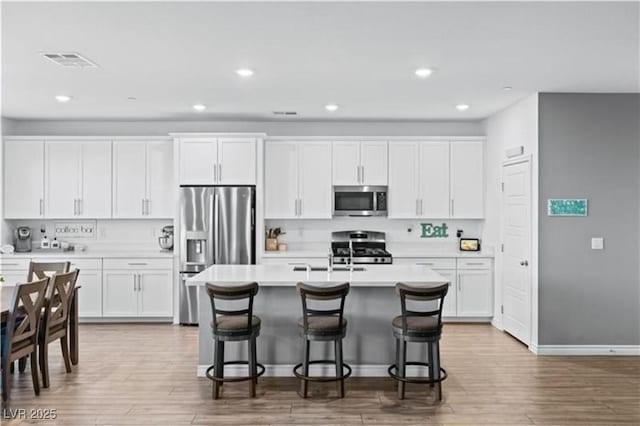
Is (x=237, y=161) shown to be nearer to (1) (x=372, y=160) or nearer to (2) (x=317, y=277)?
(1) (x=372, y=160)

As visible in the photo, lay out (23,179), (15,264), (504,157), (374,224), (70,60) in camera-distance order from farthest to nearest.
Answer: (374,224), (23,179), (15,264), (504,157), (70,60)

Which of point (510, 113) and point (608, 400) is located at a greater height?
point (510, 113)

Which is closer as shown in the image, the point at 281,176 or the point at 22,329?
the point at 22,329

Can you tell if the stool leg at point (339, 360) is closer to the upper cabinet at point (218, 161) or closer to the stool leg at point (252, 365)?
the stool leg at point (252, 365)

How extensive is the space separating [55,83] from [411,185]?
446cm

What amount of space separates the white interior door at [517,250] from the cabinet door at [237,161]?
10.6 feet

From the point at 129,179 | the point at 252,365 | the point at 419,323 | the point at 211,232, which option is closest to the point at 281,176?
the point at 211,232

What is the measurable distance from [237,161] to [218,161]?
0.25 metres

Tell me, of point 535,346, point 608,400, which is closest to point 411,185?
point 535,346

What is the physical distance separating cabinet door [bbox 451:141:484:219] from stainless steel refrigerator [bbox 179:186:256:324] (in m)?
2.80

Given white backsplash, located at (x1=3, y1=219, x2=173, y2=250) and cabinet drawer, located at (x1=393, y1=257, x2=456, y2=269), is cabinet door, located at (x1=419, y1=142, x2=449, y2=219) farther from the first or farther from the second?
white backsplash, located at (x1=3, y1=219, x2=173, y2=250)

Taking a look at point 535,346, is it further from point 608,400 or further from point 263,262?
point 263,262

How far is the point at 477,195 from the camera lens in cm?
708

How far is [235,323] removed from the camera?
407 cm
